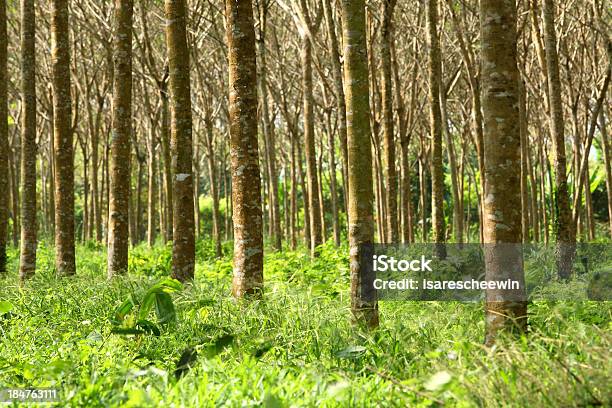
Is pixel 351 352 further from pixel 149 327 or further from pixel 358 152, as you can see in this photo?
pixel 358 152

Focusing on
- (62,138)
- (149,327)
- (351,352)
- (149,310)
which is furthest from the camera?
(62,138)

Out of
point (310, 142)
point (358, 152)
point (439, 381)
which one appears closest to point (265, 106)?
point (310, 142)

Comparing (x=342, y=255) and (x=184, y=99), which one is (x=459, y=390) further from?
(x=342, y=255)

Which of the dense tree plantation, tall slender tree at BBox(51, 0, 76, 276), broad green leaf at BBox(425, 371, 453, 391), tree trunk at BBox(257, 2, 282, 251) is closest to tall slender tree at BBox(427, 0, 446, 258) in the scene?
the dense tree plantation

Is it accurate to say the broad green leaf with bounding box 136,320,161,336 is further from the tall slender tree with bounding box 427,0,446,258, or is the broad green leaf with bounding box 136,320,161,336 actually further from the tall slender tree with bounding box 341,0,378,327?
the tall slender tree with bounding box 427,0,446,258

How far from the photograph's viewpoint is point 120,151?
791 centimetres

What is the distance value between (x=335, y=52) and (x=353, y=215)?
5099 millimetres

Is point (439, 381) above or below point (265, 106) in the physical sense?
below

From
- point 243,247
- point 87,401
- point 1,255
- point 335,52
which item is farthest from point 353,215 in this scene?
point 1,255

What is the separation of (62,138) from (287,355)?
17.8 feet

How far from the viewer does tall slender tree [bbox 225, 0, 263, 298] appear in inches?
225

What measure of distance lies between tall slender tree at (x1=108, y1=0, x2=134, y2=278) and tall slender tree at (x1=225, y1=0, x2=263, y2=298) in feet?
8.41

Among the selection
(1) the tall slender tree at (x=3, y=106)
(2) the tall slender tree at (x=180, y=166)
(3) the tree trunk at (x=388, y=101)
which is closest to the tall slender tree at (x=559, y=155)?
(3) the tree trunk at (x=388, y=101)

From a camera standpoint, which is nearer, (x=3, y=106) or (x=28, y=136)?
(x=28, y=136)
